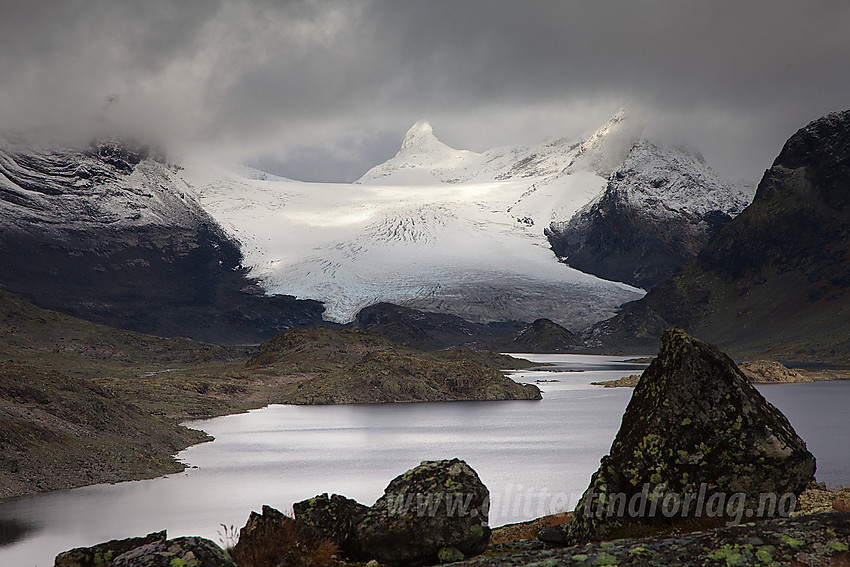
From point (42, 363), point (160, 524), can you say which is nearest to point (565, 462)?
point (160, 524)

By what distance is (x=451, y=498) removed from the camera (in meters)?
16.3

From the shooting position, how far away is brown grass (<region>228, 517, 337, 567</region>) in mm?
14117

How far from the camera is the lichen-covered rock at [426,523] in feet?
51.5

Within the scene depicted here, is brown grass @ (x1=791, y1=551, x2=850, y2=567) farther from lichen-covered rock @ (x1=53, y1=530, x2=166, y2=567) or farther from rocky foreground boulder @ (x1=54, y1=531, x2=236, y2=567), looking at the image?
lichen-covered rock @ (x1=53, y1=530, x2=166, y2=567)

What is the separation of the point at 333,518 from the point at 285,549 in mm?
2037

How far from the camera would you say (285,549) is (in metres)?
14.5

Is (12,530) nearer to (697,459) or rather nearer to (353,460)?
(697,459)

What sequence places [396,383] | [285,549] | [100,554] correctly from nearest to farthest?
[100,554], [285,549], [396,383]

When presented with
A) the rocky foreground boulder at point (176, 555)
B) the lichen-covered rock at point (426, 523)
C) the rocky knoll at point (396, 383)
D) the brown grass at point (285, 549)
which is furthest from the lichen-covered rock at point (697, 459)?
the rocky knoll at point (396, 383)

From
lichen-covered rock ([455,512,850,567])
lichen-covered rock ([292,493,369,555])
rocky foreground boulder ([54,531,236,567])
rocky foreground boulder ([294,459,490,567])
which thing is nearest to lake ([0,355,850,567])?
lichen-covered rock ([292,493,369,555])

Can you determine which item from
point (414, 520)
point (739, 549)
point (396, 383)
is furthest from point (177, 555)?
point (396, 383)

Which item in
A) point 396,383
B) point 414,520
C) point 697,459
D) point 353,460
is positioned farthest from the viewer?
point 396,383

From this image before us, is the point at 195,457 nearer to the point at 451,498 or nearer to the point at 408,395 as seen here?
the point at 451,498

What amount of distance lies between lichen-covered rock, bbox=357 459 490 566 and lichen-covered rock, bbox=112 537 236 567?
4466 millimetres
